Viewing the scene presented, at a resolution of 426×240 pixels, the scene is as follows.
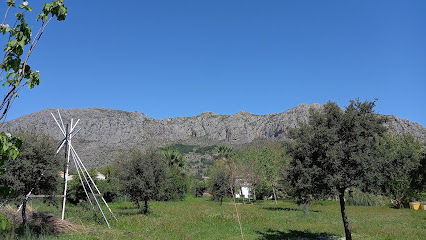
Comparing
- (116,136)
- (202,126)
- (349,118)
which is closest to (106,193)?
(349,118)

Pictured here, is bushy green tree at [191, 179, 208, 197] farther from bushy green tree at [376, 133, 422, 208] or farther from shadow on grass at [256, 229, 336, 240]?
shadow on grass at [256, 229, 336, 240]

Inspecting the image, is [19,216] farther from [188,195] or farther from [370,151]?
[188,195]

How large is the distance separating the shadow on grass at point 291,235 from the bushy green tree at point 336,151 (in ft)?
10.3

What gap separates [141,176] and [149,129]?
142m

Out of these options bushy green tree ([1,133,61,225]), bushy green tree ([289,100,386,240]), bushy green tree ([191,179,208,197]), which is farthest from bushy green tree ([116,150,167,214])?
bushy green tree ([191,179,208,197])

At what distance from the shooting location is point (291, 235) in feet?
62.3

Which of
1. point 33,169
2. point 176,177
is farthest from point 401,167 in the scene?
point 33,169

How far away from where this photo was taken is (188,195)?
212 ft

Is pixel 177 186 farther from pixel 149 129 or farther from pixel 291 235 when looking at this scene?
pixel 149 129

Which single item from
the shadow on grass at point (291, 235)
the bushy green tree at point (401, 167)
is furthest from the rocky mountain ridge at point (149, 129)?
the shadow on grass at point (291, 235)

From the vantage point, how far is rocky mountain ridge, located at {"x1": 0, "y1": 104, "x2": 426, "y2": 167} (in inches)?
5206

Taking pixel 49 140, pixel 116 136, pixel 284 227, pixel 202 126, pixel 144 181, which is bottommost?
pixel 284 227

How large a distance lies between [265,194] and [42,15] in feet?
218

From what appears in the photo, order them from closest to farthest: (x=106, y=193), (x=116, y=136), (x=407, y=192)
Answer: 1. (x=407, y=192)
2. (x=106, y=193)
3. (x=116, y=136)
